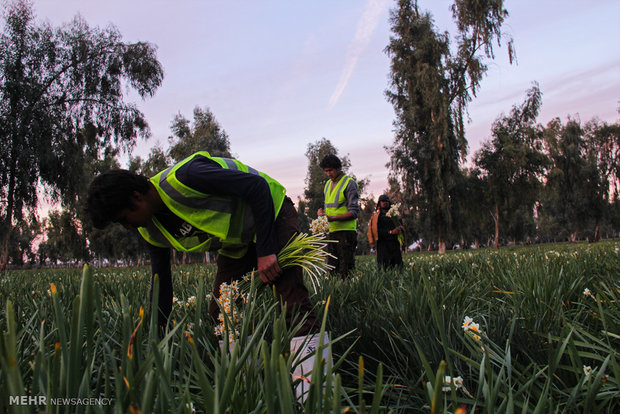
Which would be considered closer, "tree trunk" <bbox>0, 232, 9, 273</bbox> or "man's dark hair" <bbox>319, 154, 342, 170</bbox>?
"man's dark hair" <bbox>319, 154, 342, 170</bbox>

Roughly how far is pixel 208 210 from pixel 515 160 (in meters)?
31.1

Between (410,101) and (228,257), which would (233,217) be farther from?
(410,101)

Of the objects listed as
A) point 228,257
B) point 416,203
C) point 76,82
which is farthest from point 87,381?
point 416,203

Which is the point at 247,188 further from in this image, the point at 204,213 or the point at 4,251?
the point at 4,251

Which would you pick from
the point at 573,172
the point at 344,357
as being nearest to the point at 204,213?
the point at 344,357

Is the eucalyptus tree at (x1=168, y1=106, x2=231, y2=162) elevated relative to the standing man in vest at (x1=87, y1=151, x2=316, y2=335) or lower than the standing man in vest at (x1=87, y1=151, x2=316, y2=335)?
elevated

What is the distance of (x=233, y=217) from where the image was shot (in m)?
2.27

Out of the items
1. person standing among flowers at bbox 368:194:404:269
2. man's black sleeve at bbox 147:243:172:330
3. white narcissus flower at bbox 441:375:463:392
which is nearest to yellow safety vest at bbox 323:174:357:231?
person standing among flowers at bbox 368:194:404:269

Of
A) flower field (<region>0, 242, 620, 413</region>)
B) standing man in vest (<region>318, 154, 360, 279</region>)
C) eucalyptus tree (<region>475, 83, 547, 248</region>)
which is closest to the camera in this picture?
flower field (<region>0, 242, 620, 413</region>)

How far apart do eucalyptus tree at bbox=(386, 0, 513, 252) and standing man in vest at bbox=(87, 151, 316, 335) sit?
878 inches

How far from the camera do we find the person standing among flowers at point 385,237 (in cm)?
708

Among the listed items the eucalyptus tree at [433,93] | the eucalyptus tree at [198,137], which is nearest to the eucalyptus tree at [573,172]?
the eucalyptus tree at [433,93]

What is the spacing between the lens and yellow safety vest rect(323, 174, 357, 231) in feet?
18.5

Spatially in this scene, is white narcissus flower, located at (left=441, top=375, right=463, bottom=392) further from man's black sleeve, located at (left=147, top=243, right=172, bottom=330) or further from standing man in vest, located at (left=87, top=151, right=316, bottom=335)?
man's black sleeve, located at (left=147, top=243, right=172, bottom=330)
